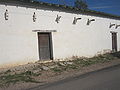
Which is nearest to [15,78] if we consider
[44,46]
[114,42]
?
[44,46]

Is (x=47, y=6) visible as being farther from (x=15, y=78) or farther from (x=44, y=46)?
(x=15, y=78)

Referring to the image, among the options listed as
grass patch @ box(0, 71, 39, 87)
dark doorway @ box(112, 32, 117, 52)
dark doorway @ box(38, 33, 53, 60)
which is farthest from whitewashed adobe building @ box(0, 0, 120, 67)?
dark doorway @ box(112, 32, 117, 52)

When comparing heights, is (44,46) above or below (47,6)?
below

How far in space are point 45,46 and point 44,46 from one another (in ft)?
0.32

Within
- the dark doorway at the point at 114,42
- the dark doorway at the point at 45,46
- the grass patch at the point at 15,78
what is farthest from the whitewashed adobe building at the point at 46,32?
the dark doorway at the point at 114,42

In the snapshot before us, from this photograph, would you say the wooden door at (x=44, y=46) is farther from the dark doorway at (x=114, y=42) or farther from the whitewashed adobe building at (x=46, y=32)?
the dark doorway at (x=114, y=42)

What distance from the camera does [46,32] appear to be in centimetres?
1264

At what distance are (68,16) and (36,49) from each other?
3873 millimetres

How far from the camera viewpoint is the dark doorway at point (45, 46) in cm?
1238

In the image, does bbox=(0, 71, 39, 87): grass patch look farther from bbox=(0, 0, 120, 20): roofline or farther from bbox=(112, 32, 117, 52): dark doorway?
bbox=(112, 32, 117, 52): dark doorway

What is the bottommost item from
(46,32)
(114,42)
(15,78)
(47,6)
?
(15,78)

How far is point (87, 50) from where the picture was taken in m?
16.0

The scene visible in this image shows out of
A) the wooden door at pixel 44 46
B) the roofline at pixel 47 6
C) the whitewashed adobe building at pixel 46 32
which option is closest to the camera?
the whitewashed adobe building at pixel 46 32

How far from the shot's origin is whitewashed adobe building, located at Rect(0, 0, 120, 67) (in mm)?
10500
